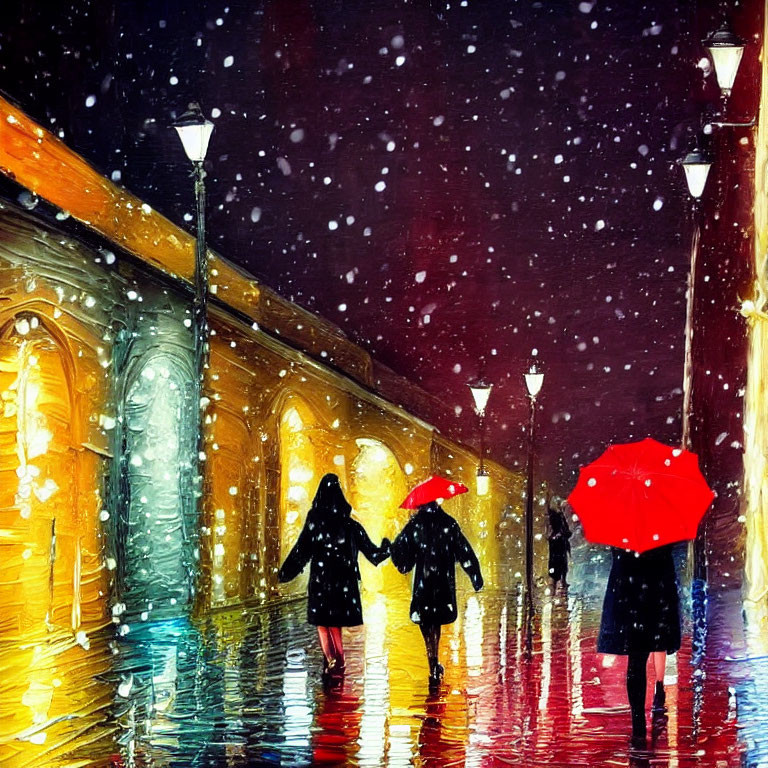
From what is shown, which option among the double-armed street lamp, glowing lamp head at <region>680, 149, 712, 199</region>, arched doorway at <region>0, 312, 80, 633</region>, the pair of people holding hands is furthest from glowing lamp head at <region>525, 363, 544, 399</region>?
the pair of people holding hands

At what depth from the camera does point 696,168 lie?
1379 centimetres

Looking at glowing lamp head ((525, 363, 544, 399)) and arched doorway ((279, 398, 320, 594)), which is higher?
→ glowing lamp head ((525, 363, 544, 399))

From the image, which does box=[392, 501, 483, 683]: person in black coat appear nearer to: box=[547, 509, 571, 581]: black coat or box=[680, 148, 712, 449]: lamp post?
box=[680, 148, 712, 449]: lamp post

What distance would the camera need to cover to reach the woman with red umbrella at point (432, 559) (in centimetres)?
1199

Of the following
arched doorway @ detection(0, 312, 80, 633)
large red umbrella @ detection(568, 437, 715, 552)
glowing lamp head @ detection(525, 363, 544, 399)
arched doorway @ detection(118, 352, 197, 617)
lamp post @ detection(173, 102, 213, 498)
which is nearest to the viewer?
large red umbrella @ detection(568, 437, 715, 552)

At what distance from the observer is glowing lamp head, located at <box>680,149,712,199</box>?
13.8 m

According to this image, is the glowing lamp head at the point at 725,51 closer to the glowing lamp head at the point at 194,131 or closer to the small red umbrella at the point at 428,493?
the small red umbrella at the point at 428,493

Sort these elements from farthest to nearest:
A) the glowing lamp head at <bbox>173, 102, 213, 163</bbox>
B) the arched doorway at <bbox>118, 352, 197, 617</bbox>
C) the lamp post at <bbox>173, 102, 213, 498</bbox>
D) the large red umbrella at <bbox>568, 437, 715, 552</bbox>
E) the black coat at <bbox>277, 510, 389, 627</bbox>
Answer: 1. the arched doorway at <bbox>118, 352, 197, 617</bbox>
2. the lamp post at <bbox>173, 102, 213, 498</bbox>
3. the glowing lamp head at <bbox>173, 102, 213, 163</bbox>
4. the black coat at <bbox>277, 510, 389, 627</bbox>
5. the large red umbrella at <bbox>568, 437, 715, 552</bbox>

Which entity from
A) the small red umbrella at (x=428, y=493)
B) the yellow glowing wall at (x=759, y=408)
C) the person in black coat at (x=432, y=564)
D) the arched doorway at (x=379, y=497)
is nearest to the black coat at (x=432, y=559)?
the person in black coat at (x=432, y=564)

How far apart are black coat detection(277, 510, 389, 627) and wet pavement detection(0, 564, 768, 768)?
0.65 meters

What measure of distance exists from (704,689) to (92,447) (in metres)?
7.79

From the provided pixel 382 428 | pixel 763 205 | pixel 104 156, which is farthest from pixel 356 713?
pixel 382 428

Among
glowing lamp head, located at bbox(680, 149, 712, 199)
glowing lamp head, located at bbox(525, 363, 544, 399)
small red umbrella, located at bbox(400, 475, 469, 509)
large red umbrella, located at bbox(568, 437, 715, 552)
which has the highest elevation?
glowing lamp head, located at bbox(680, 149, 712, 199)

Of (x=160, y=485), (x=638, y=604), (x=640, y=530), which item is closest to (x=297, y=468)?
(x=160, y=485)
